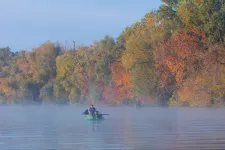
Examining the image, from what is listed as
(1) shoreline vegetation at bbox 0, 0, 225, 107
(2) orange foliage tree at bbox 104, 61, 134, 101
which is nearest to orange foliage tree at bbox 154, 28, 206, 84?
(1) shoreline vegetation at bbox 0, 0, 225, 107

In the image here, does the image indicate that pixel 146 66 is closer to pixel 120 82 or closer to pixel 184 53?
pixel 120 82

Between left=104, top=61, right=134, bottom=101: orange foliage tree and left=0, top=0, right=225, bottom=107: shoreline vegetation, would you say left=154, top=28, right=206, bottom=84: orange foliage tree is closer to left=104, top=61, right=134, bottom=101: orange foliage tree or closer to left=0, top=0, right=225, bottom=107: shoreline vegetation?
left=0, top=0, right=225, bottom=107: shoreline vegetation

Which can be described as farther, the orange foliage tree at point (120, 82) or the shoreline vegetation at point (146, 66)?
the orange foliage tree at point (120, 82)

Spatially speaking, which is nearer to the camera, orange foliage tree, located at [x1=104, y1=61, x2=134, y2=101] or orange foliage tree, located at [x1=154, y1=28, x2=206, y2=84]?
orange foliage tree, located at [x1=154, y1=28, x2=206, y2=84]

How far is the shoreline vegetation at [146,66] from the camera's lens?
60.2m

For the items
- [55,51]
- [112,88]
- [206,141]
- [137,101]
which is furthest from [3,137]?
[55,51]

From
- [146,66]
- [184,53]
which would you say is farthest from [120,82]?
[184,53]

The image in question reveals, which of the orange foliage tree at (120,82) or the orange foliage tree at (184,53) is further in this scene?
the orange foliage tree at (120,82)

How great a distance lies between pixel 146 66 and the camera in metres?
72.5

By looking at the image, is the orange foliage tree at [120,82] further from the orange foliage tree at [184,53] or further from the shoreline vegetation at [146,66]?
the orange foliage tree at [184,53]

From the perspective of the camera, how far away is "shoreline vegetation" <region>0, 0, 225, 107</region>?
60.2 metres

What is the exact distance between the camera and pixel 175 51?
63562 millimetres

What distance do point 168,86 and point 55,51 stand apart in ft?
139

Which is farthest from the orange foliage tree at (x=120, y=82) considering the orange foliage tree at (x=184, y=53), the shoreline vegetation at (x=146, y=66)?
the orange foliage tree at (x=184, y=53)
